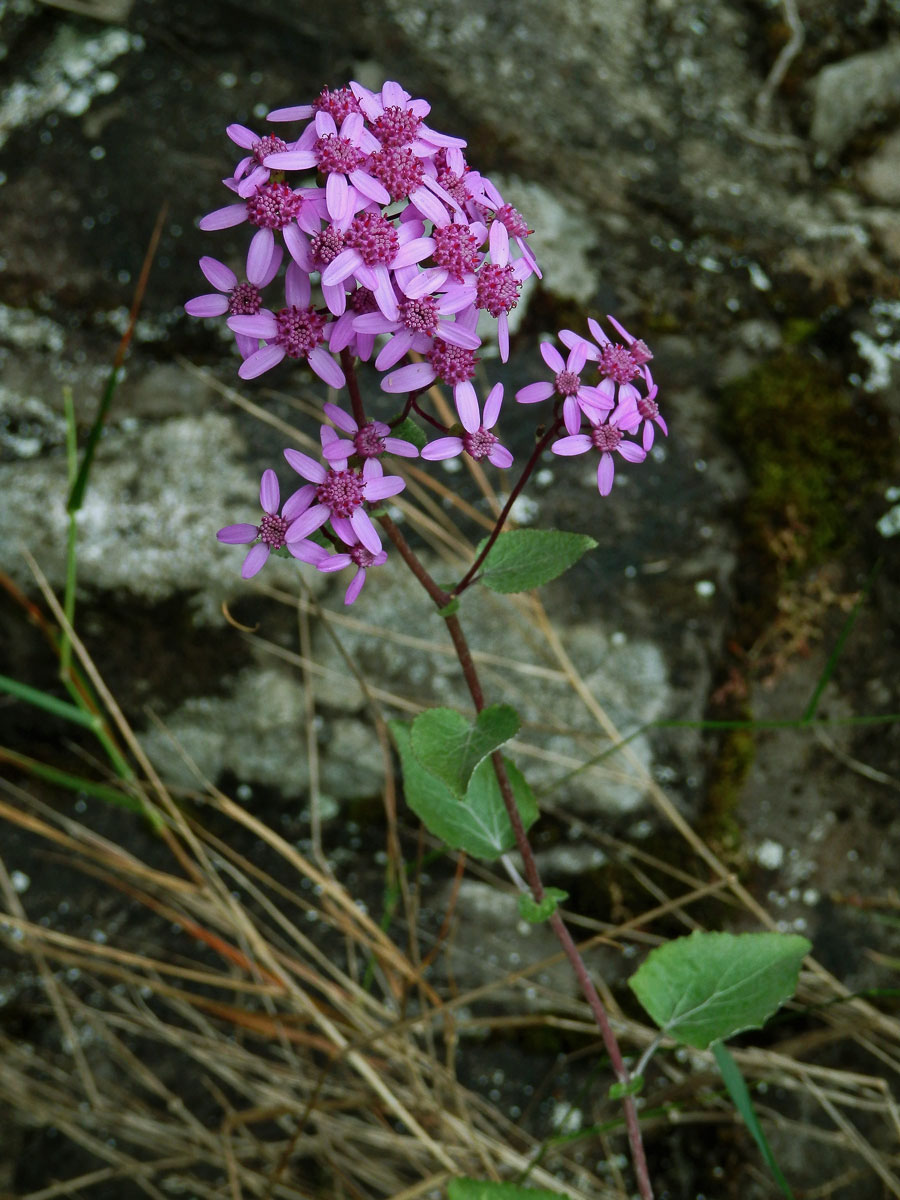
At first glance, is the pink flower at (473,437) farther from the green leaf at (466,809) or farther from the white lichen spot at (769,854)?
the white lichen spot at (769,854)

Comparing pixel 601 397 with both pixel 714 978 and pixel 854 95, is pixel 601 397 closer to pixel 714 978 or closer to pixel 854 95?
pixel 714 978

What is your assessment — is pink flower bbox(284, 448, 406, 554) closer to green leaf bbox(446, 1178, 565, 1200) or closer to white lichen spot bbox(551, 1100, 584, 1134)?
green leaf bbox(446, 1178, 565, 1200)

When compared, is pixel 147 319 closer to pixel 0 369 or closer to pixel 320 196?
pixel 0 369

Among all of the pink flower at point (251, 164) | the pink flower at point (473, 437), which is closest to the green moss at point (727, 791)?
the pink flower at point (473, 437)

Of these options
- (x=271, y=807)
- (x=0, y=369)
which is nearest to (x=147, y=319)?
(x=0, y=369)

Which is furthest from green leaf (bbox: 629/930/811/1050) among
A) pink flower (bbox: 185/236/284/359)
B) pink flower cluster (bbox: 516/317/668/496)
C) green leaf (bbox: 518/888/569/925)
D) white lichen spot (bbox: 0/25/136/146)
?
white lichen spot (bbox: 0/25/136/146)

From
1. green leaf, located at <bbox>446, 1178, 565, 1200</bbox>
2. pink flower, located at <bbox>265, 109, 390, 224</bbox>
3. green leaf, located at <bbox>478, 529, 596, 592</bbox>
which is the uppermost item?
pink flower, located at <bbox>265, 109, 390, 224</bbox>
